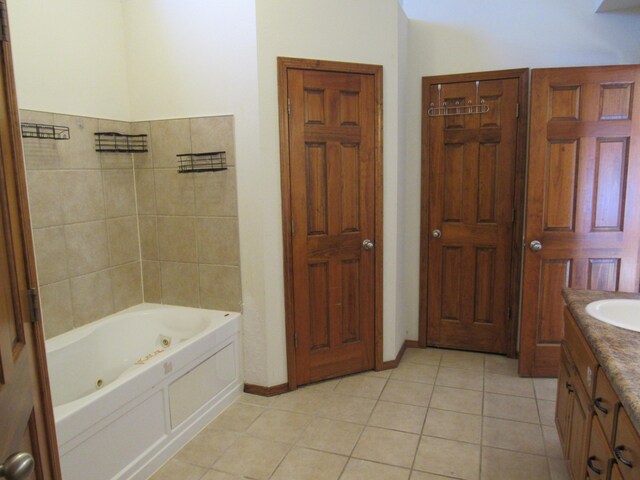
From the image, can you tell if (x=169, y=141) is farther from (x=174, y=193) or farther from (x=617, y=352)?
(x=617, y=352)

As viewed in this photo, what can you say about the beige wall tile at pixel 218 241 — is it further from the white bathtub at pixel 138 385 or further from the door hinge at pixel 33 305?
the door hinge at pixel 33 305

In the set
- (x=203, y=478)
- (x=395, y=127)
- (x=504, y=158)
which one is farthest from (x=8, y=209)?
(x=504, y=158)

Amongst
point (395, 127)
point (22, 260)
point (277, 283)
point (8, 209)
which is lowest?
point (277, 283)

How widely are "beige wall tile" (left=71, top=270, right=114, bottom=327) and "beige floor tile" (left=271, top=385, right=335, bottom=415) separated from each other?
1.25 meters

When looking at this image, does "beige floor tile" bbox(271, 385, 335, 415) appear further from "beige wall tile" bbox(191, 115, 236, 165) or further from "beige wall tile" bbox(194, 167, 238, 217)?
"beige wall tile" bbox(191, 115, 236, 165)

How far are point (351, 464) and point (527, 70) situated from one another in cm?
272

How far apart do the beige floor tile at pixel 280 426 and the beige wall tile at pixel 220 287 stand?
692 millimetres

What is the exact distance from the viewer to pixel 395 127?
2.97 meters

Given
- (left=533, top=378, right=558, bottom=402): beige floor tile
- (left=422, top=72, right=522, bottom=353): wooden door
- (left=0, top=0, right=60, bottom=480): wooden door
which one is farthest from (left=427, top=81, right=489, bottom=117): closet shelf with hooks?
(left=0, top=0, right=60, bottom=480): wooden door

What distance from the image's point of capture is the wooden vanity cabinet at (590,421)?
126cm

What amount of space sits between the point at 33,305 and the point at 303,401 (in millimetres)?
1944

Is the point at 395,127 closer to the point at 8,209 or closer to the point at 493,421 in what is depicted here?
the point at 493,421

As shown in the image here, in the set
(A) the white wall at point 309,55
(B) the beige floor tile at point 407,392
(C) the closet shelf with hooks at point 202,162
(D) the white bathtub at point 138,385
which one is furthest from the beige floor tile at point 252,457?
(C) the closet shelf with hooks at point 202,162

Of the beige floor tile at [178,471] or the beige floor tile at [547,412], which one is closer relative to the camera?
the beige floor tile at [178,471]
